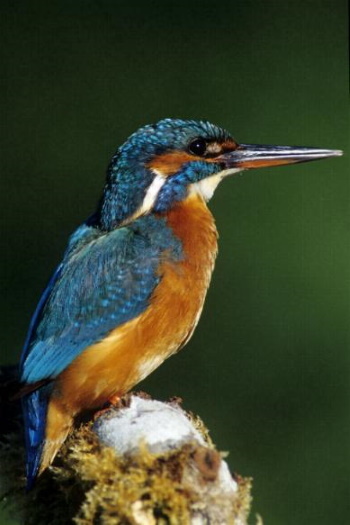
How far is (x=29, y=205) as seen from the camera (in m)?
5.73

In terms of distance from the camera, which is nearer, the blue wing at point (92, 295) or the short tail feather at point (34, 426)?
the short tail feather at point (34, 426)

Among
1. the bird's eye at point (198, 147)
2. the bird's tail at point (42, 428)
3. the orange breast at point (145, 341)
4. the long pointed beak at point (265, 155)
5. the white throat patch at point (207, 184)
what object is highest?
the bird's eye at point (198, 147)

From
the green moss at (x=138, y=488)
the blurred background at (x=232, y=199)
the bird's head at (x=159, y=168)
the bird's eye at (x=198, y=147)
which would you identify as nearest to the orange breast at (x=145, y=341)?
the bird's head at (x=159, y=168)

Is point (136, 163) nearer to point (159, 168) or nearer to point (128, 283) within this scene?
point (159, 168)

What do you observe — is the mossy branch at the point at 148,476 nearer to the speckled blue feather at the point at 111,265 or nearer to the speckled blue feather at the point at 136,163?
the speckled blue feather at the point at 111,265

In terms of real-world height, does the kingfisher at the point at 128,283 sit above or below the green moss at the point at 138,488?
above

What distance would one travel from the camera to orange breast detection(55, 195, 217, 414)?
10.3ft

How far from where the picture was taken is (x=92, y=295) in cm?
323

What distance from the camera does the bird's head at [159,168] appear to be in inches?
135

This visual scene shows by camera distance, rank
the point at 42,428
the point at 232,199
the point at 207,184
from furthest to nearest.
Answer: the point at 232,199
the point at 207,184
the point at 42,428

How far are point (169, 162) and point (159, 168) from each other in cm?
4

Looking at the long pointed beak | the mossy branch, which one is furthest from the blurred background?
the mossy branch

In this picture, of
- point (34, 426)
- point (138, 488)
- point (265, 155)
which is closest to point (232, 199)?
point (265, 155)

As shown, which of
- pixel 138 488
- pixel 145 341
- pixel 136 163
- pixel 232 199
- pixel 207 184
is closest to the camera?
pixel 138 488
